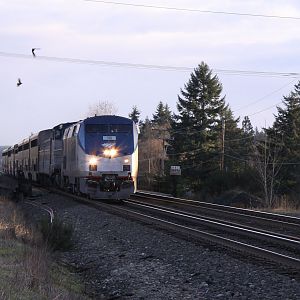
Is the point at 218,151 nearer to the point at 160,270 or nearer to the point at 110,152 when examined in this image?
the point at 110,152

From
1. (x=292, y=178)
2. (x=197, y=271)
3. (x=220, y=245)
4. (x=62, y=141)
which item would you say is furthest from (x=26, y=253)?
(x=292, y=178)

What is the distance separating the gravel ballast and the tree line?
30.1 metres

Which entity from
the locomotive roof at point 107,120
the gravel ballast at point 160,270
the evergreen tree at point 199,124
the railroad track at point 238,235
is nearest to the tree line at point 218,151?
the evergreen tree at point 199,124

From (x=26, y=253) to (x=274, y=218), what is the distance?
1008cm

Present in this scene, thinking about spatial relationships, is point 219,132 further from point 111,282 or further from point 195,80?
point 111,282

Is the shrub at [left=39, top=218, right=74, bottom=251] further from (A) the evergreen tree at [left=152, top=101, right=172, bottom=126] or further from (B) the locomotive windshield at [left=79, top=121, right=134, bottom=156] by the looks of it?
(A) the evergreen tree at [left=152, top=101, right=172, bottom=126]

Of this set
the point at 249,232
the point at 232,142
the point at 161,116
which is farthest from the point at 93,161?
the point at 161,116

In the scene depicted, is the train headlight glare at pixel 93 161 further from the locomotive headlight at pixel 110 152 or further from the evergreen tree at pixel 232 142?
the evergreen tree at pixel 232 142

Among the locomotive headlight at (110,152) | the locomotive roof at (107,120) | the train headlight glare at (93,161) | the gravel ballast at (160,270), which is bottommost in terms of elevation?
the gravel ballast at (160,270)

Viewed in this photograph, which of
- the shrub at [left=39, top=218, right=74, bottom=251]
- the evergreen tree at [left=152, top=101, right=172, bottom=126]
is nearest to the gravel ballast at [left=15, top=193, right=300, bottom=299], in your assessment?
the shrub at [left=39, top=218, right=74, bottom=251]

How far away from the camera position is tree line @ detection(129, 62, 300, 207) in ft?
160

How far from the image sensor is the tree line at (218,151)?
4878cm

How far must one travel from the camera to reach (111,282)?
31.5ft

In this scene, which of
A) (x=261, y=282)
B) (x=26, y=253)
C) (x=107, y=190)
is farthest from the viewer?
(x=107, y=190)
